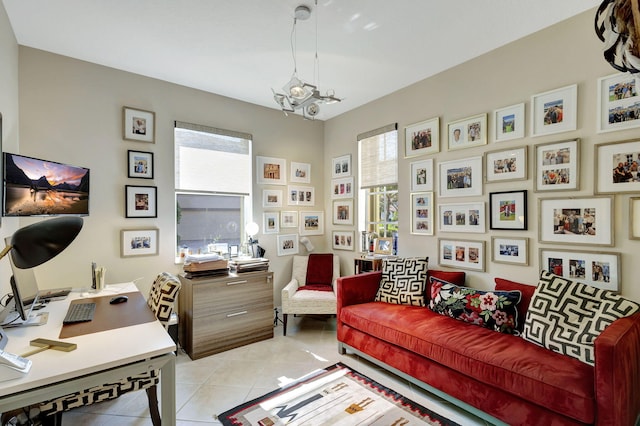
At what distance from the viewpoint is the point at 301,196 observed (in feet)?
14.4

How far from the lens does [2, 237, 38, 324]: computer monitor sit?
1596mm

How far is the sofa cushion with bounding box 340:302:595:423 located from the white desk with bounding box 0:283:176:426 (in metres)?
1.71

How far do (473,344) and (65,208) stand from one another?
3.37 m

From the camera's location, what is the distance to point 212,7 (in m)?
2.15

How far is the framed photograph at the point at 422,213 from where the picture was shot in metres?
3.28

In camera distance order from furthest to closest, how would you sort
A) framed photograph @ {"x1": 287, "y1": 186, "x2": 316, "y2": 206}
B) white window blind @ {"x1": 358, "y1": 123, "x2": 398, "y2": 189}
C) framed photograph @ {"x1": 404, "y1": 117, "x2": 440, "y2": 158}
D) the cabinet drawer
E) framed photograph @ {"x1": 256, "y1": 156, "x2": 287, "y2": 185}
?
framed photograph @ {"x1": 287, "y1": 186, "x2": 316, "y2": 206} → framed photograph @ {"x1": 256, "y1": 156, "x2": 287, "y2": 185} → white window blind @ {"x1": 358, "y1": 123, "x2": 398, "y2": 189} → framed photograph @ {"x1": 404, "y1": 117, "x2": 440, "y2": 158} → the cabinet drawer

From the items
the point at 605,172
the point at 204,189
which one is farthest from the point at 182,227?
the point at 605,172

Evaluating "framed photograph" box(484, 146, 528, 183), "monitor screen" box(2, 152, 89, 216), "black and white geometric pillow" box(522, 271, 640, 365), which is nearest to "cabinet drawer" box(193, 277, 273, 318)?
"monitor screen" box(2, 152, 89, 216)

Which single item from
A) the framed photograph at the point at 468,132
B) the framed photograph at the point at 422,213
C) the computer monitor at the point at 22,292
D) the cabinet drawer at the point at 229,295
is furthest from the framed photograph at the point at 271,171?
the computer monitor at the point at 22,292

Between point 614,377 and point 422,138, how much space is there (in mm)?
2484

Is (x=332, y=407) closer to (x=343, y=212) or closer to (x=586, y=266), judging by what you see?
(x=586, y=266)

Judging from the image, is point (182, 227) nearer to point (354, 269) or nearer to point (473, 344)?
point (354, 269)

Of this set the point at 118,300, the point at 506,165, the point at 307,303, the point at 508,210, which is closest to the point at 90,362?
the point at 118,300

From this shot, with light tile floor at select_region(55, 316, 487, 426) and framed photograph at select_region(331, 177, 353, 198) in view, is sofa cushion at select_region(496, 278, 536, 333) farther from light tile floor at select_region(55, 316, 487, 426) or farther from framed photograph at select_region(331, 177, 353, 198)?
framed photograph at select_region(331, 177, 353, 198)
